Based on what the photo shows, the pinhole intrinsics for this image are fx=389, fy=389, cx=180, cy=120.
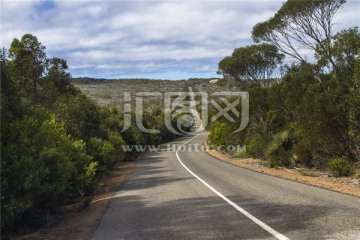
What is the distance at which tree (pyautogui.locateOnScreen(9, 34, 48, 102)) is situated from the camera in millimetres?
17375

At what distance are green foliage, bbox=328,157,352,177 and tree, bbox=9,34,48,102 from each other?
45.9ft

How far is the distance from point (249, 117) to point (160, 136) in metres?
34.0

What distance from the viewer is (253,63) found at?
42406 mm

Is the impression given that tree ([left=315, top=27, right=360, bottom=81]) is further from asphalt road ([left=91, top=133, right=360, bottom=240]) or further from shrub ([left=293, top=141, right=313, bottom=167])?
asphalt road ([left=91, top=133, right=360, bottom=240])

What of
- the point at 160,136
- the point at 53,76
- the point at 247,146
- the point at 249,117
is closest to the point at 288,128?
the point at 247,146

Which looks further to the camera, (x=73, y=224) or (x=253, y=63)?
(x=253, y=63)

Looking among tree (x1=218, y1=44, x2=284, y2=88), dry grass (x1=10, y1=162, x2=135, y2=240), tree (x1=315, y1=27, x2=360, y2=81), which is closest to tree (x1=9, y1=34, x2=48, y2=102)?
dry grass (x1=10, y1=162, x2=135, y2=240)

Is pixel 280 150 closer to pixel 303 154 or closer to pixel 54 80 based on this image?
pixel 303 154

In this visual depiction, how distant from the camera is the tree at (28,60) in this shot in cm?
1738

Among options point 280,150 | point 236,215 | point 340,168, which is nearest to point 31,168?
point 236,215

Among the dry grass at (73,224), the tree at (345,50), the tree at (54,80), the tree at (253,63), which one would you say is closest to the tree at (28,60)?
the tree at (54,80)

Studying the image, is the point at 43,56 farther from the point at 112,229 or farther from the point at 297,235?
the point at 297,235

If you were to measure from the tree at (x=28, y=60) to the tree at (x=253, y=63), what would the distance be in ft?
91.4

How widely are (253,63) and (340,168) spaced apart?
26119 mm
